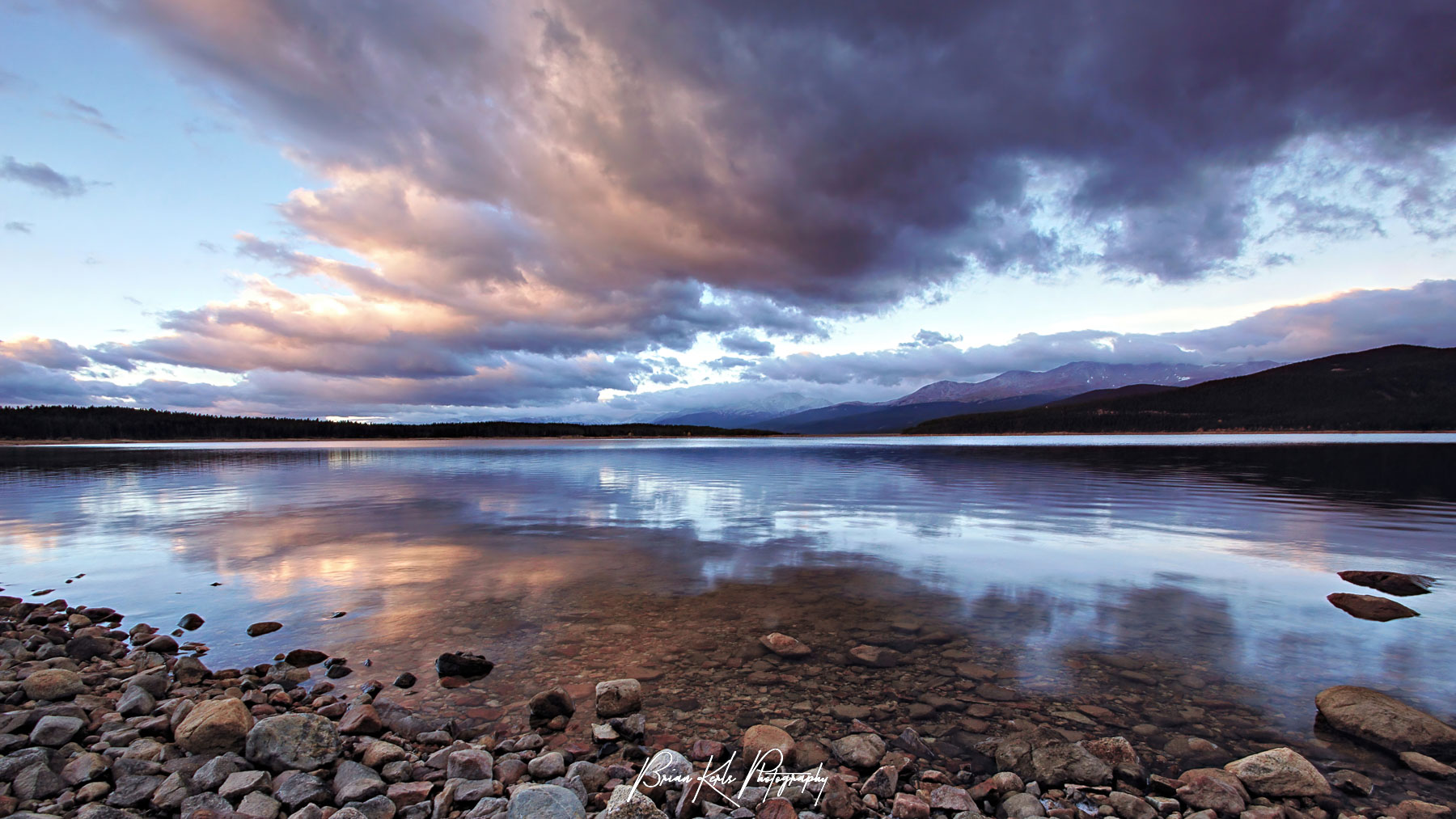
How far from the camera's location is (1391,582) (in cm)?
1380

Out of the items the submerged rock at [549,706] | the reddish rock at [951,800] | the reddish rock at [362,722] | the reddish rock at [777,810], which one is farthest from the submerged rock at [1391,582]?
the reddish rock at [362,722]

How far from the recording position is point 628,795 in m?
5.62

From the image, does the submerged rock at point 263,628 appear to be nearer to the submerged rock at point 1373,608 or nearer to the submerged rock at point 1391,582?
the submerged rock at point 1373,608

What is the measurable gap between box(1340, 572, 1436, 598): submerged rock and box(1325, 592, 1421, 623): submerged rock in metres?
1.57

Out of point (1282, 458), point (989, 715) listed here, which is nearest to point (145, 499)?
point (989, 715)

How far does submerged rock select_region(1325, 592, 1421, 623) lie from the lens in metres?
11.9

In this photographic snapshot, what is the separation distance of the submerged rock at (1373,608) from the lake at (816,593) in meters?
0.26

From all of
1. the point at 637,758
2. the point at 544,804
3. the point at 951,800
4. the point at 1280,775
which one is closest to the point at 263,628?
the point at 637,758

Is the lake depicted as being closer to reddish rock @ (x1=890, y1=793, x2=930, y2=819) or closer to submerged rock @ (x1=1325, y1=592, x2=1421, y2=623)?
submerged rock @ (x1=1325, y1=592, x2=1421, y2=623)

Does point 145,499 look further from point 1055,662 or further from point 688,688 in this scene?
point 1055,662

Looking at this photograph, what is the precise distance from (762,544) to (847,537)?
3.26 metres

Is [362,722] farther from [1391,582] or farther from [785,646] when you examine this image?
[1391,582]

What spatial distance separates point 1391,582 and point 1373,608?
116 inches

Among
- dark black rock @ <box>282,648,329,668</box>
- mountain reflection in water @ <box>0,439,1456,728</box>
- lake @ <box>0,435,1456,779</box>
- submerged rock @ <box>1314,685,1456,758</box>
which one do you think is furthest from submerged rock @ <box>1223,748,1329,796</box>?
dark black rock @ <box>282,648,329,668</box>
